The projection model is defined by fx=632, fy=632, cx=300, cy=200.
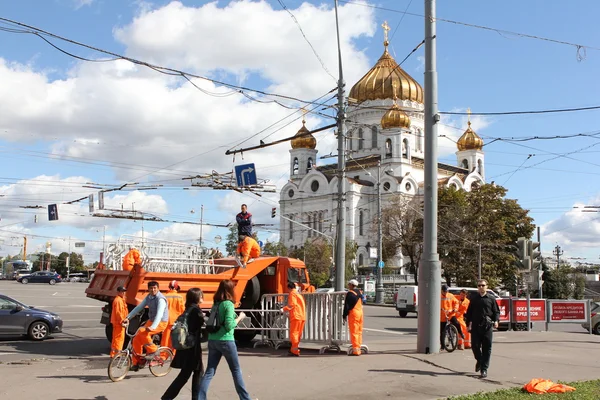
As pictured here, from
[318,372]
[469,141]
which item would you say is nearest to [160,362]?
[318,372]

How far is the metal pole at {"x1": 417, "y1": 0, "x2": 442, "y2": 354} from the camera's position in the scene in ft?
43.6

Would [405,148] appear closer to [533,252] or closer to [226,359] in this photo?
[533,252]

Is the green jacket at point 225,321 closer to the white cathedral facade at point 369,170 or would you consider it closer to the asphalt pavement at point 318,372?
the asphalt pavement at point 318,372

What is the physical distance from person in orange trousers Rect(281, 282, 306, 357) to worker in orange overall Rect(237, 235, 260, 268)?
60.8 inches

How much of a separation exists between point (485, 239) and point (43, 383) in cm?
4543

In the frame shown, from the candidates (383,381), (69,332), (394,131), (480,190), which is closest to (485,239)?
(480,190)

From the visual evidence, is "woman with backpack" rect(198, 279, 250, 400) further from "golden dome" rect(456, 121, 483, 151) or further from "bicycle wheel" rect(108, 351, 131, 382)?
"golden dome" rect(456, 121, 483, 151)

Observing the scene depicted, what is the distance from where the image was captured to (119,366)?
9.91 m

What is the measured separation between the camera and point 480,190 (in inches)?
2148

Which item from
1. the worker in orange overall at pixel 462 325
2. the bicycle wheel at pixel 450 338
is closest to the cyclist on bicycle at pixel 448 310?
the worker in orange overall at pixel 462 325

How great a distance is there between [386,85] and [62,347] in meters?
67.5

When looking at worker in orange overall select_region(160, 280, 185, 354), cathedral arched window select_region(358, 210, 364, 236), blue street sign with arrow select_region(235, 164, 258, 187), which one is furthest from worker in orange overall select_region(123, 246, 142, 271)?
cathedral arched window select_region(358, 210, 364, 236)

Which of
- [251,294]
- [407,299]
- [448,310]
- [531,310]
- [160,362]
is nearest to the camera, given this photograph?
[160,362]

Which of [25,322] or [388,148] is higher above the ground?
[388,148]
